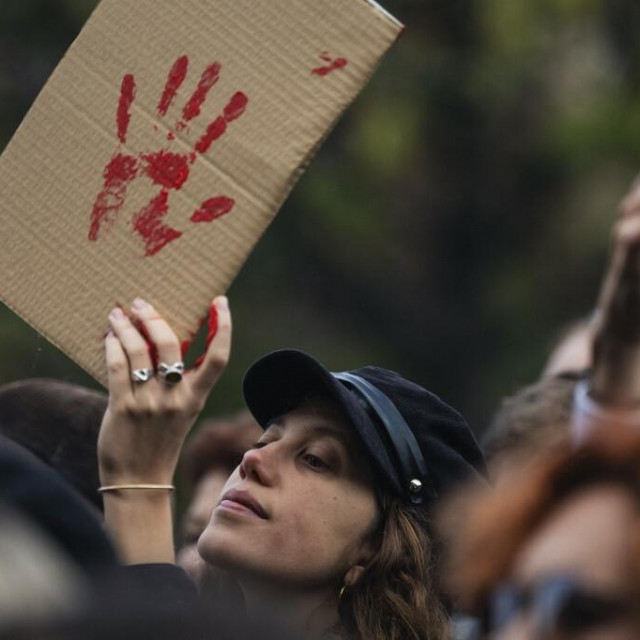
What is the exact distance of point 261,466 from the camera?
3188mm

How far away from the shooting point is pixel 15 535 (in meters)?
1.41

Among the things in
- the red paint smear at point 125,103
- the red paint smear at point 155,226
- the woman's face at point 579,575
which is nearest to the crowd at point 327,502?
the woman's face at point 579,575

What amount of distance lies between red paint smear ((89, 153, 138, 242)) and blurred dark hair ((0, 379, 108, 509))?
791 mm

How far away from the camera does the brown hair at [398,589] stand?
10.1ft

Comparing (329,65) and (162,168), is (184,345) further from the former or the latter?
(329,65)

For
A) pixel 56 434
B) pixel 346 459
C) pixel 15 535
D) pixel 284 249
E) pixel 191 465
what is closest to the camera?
pixel 15 535

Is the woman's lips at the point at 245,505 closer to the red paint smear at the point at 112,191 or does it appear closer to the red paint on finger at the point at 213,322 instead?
the red paint on finger at the point at 213,322

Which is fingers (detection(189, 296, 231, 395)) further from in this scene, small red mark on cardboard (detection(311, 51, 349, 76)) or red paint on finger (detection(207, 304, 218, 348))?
small red mark on cardboard (detection(311, 51, 349, 76))

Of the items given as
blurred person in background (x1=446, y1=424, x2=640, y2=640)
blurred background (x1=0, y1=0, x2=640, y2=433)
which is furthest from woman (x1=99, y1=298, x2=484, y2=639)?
blurred background (x1=0, y1=0, x2=640, y2=433)

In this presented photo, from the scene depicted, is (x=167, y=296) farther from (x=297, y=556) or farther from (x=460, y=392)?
(x=460, y=392)

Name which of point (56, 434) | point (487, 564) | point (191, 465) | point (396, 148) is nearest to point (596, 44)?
point (396, 148)

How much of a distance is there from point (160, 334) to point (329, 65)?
0.52 meters

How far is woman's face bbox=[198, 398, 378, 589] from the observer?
3.08 m

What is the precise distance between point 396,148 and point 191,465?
7.97 m
